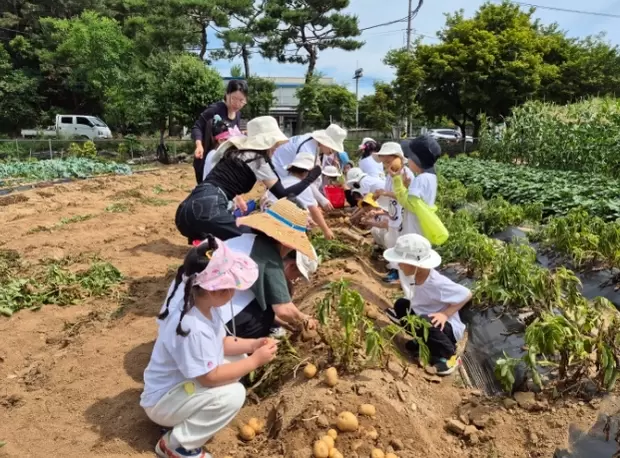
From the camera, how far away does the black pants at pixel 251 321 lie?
268 centimetres

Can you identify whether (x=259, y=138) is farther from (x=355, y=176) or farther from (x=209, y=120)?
(x=355, y=176)

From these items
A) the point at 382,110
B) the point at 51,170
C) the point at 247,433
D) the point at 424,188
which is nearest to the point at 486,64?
the point at 382,110

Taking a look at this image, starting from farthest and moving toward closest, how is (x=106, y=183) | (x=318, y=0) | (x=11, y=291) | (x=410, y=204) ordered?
(x=318, y=0), (x=106, y=183), (x=11, y=291), (x=410, y=204)

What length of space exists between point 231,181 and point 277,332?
125cm

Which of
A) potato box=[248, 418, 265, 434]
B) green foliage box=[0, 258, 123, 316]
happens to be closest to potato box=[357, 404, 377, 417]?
potato box=[248, 418, 265, 434]

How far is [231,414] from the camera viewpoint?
7.44ft

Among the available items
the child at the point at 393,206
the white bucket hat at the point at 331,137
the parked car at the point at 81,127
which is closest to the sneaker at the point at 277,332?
the child at the point at 393,206

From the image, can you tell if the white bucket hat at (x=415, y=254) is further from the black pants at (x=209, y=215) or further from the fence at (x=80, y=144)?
the fence at (x=80, y=144)

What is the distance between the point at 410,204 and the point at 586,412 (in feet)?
6.49

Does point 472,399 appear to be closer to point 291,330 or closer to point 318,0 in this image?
point 291,330

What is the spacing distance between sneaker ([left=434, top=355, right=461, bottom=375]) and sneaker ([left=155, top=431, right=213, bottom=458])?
1.49 metres

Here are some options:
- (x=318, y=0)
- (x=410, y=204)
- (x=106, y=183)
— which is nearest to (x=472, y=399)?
(x=410, y=204)

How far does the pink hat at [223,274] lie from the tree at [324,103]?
26481 millimetres

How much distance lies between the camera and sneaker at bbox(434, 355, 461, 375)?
303 centimetres
